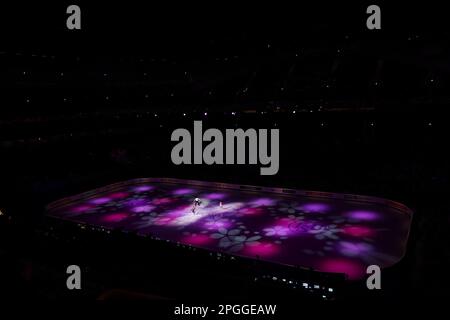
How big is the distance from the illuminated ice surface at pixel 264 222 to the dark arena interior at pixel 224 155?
0.15 ft

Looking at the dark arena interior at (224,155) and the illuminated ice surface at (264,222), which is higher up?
the dark arena interior at (224,155)

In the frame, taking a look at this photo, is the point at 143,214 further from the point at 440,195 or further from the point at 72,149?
the point at 440,195

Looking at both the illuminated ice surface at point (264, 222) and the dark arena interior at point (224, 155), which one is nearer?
the dark arena interior at point (224, 155)

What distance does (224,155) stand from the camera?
11.5 metres

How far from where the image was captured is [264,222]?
22.1ft

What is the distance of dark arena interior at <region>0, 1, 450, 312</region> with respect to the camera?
2914mm

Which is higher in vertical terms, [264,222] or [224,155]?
[224,155]

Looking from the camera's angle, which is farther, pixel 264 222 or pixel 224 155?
pixel 224 155

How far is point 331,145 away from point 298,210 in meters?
3.72

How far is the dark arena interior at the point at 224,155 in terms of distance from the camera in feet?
9.56

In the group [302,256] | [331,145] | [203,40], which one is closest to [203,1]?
[203,40]

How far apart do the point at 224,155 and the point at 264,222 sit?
5.03 metres

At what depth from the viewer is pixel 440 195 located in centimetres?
696
